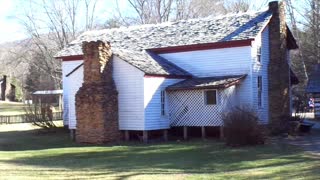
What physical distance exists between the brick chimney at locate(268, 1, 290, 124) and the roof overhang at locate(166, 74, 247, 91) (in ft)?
11.5

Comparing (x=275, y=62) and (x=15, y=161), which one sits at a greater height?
(x=275, y=62)

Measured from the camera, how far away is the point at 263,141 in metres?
22.0

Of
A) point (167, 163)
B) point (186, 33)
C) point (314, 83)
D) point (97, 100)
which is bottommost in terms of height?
point (167, 163)

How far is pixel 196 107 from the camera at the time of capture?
1062 inches

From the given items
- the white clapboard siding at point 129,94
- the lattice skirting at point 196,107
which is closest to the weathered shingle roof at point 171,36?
the white clapboard siding at point 129,94

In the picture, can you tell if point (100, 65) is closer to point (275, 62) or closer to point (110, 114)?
point (110, 114)

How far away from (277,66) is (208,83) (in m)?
6.07

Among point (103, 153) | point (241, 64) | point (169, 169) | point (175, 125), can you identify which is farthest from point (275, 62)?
point (169, 169)

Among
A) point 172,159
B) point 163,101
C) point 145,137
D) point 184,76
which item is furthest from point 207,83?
point 172,159

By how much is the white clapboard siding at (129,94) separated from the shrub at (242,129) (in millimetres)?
5736

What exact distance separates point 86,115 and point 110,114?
1208 millimetres

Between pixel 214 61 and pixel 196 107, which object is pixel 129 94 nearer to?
pixel 196 107

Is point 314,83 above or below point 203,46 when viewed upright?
below

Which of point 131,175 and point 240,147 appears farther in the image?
point 240,147
